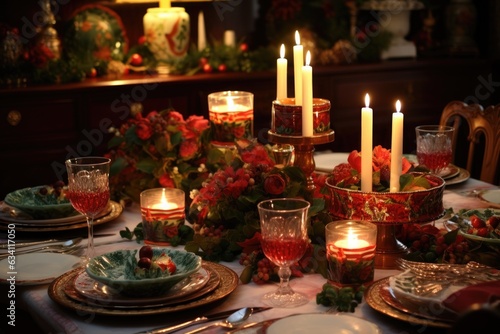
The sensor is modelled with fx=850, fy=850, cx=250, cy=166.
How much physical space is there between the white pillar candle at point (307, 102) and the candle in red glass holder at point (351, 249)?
290 mm

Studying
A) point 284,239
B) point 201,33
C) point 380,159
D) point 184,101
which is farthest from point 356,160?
point 201,33

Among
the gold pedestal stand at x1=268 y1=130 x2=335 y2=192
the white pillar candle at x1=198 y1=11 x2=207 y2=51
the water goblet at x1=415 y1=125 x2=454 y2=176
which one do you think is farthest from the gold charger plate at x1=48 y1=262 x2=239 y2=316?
the white pillar candle at x1=198 y1=11 x2=207 y2=51

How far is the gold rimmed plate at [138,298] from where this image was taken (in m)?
1.33

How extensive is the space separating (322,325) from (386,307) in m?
0.12

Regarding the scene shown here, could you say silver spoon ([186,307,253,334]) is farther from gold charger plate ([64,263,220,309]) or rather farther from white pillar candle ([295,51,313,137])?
white pillar candle ([295,51,313,137])

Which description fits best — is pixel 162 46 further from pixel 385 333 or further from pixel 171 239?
pixel 385 333

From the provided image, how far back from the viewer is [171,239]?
1709 mm

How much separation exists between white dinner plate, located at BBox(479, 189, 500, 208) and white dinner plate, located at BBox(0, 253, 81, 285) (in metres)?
0.94

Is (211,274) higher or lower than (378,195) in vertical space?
lower

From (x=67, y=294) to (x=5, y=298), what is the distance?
18cm

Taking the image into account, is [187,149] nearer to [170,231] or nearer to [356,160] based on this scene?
[170,231]

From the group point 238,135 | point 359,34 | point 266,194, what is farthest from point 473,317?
point 359,34

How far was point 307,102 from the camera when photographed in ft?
5.32

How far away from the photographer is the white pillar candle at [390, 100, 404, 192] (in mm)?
1511
